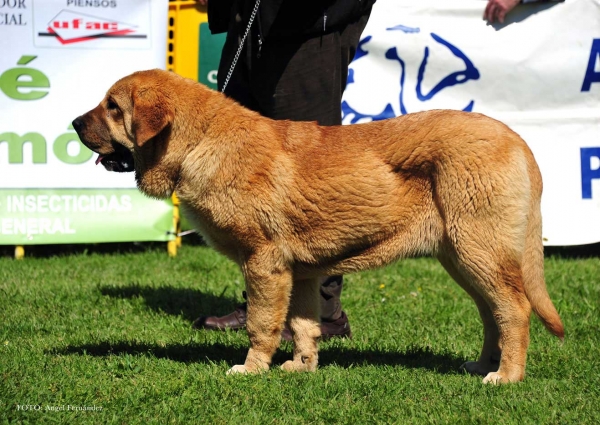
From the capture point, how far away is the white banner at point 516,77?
8.36 metres

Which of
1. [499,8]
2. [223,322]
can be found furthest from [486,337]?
[499,8]

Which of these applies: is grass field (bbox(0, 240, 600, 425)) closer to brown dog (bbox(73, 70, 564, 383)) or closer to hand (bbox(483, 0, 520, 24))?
brown dog (bbox(73, 70, 564, 383))

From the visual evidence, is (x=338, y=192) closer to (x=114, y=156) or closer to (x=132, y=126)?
(x=132, y=126)

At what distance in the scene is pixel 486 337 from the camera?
4.97m

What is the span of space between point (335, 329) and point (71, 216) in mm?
3562

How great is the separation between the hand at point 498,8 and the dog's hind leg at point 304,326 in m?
4.47

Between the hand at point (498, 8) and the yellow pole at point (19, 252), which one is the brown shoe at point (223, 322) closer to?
the yellow pole at point (19, 252)

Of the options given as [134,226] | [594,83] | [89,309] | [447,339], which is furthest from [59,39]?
[594,83]

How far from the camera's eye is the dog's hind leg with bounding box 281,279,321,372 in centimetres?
496

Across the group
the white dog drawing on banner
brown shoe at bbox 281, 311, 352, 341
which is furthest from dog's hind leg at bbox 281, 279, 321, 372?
the white dog drawing on banner

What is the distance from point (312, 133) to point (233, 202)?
637 millimetres

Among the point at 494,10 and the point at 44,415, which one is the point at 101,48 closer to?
the point at 494,10

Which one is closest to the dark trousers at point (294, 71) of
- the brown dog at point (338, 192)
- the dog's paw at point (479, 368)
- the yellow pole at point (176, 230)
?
the brown dog at point (338, 192)

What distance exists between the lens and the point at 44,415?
4020mm
